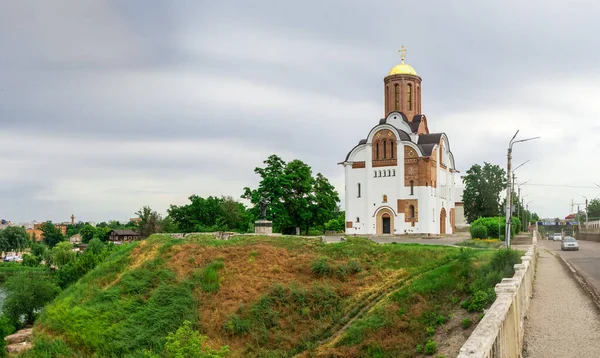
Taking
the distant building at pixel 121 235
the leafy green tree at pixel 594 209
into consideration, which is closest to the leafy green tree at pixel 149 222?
the distant building at pixel 121 235

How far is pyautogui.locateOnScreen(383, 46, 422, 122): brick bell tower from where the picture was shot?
47.8m

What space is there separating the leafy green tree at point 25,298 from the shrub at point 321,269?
54.2 ft

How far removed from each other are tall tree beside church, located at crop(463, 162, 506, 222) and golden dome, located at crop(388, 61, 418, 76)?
17167 millimetres

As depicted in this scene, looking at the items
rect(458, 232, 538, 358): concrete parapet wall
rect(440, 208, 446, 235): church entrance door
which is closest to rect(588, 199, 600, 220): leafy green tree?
rect(440, 208, 446, 235): church entrance door

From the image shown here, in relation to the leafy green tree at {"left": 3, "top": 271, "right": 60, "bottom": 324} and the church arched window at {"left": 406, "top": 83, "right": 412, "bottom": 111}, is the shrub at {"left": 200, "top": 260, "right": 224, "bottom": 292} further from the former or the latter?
the church arched window at {"left": 406, "top": 83, "right": 412, "bottom": 111}

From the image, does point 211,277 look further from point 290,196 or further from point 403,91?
point 403,91

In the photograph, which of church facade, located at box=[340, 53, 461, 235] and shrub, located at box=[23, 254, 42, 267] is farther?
shrub, located at box=[23, 254, 42, 267]

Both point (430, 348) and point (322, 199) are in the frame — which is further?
point (322, 199)

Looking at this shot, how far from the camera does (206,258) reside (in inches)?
969

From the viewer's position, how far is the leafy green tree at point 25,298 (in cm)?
2866

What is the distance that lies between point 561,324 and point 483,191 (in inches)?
1983

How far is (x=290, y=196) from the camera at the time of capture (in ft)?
141

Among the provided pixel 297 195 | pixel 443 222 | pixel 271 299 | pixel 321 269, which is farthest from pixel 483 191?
pixel 271 299

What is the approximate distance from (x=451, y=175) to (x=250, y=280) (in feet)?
110
